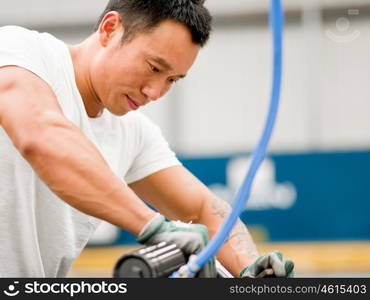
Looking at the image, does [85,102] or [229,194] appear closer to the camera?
[85,102]

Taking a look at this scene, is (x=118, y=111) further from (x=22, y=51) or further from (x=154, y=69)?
(x=22, y=51)

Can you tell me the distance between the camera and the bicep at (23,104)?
4.56 ft

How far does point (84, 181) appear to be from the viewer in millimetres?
1319

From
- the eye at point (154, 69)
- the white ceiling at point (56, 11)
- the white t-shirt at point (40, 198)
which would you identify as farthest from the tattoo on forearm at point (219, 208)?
the white ceiling at point (56, 11)

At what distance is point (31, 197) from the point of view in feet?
5.83

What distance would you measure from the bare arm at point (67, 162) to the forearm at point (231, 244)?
2.57 feet

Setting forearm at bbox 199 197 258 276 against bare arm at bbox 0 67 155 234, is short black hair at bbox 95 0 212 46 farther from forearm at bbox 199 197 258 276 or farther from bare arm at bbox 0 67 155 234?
forearm at bbox 199 197 258 276

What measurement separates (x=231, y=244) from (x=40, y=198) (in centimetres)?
62

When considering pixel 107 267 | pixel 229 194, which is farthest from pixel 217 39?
pixel 107 267

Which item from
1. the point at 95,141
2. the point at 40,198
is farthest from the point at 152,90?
the point at 40,198

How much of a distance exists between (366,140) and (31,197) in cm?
575

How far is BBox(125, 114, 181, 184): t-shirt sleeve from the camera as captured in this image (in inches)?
85.0

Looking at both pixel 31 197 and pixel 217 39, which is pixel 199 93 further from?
pixel 31 197

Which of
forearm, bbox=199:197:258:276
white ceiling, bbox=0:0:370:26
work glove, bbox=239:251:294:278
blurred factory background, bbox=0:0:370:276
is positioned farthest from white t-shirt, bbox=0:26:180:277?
white ceiling, bbox=0:0:370:26
